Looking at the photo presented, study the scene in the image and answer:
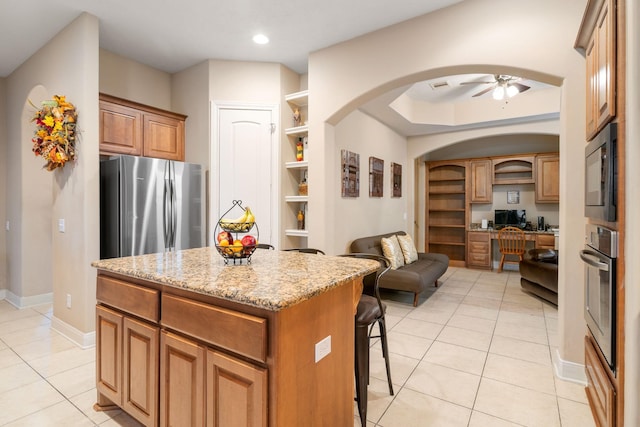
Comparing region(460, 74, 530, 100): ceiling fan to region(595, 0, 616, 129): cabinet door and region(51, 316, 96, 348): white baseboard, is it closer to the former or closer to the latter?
region(595, 0, 616, 129): cabinet door

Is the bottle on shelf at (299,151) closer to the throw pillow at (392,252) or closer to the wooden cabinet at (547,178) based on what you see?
the throw pillow at (392,252)

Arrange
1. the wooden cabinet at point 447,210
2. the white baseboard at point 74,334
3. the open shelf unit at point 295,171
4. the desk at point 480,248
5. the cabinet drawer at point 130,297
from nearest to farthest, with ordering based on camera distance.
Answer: the cabinet drawer at point 130,297 < the white baseboard at point 74,334 < the open shelf unit at point 295,171 < the desk at point 480,248 < the wooden cabinet at point 447,210

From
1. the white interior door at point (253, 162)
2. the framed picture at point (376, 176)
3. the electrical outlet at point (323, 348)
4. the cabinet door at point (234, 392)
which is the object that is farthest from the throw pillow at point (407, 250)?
the cabinet door at point (234, 392)

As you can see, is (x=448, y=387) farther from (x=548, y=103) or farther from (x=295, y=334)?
(x=548, y=103)

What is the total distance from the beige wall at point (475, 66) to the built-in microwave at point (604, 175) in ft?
1.85

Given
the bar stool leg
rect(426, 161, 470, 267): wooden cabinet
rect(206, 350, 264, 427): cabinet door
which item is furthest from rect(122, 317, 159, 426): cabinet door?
rect(426, 161, 470, 267): wooden cabinet

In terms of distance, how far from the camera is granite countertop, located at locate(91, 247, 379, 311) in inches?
50.8

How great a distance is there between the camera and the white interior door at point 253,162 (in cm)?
397

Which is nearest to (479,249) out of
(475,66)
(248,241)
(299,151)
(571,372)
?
(571,372)

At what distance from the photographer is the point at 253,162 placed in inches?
158

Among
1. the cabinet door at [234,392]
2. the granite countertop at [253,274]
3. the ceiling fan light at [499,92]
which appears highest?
the ceiling fan light at [499,92]

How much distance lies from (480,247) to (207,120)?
5.57 meters

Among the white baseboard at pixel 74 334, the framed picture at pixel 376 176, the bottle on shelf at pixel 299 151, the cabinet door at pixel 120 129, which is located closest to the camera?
the white baseboard at pixel 74 334

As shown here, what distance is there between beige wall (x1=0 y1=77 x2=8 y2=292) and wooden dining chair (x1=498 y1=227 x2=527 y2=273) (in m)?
7.92
